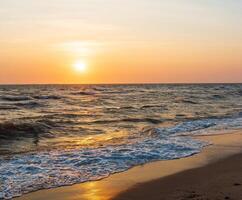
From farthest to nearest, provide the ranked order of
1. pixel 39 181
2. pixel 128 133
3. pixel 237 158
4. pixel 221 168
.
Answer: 1. pixel 128 133
2. pixel 237 158
3. pixel 221 168
4. pixel 39 181

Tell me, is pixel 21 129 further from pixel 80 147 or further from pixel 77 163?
pixel 77 163

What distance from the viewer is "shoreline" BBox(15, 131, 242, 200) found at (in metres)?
7.99

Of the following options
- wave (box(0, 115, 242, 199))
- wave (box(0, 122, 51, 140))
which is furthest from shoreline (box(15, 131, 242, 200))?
wave (box(0, 122, 51, 140))

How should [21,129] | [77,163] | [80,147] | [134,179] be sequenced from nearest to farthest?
[134,179], [77,163], [80,147], [21,129]

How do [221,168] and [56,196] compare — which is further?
[221,168]

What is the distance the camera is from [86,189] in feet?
27.7

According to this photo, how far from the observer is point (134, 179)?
364 inches

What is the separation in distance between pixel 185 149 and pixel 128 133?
503 centimetres

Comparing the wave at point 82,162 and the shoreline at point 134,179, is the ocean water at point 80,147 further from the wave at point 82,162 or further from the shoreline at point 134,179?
the shoreline at point 134,179

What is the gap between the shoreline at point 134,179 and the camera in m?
7.99

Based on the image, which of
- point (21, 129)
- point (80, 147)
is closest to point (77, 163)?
point (80, 147)

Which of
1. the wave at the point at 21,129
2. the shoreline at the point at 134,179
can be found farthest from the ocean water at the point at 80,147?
the shoreline at the point at 134,179

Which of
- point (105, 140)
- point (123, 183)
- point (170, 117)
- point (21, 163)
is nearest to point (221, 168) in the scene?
point (123, 183)

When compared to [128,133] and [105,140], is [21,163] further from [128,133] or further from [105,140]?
[128,133]
